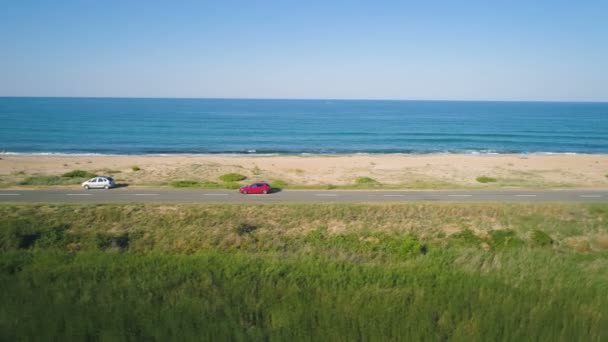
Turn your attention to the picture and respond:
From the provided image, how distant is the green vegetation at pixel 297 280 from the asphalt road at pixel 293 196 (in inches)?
186

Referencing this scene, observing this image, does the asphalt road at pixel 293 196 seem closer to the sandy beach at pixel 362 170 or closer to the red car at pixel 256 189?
the red car at pixel 256 189

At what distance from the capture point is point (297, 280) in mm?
11750

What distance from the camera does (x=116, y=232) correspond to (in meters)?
19.1

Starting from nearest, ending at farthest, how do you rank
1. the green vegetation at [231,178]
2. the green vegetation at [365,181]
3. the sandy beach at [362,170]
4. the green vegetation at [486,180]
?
the green vegetation at [365,181] → the sandy beach at [362,170] → the green vegetation at [231,178] → the green vegetation at [486,180]

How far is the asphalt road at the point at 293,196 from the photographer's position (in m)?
25.1

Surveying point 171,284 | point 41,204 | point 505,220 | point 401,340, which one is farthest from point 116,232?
point 505,220

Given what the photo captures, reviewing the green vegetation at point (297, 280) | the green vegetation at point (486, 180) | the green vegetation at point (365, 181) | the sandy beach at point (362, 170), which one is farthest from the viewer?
the green vegetation at point (486, 180)

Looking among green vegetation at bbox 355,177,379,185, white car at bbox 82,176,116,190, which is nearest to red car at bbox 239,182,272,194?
green vegetation at bbox 355,177,379,185

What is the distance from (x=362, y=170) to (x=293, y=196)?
57.7ft

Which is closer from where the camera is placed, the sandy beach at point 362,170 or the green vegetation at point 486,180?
the sandy beach at point 362,170

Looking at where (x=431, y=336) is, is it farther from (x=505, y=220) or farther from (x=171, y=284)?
(x=505, y=220)

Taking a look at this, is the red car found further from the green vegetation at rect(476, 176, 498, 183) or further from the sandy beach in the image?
the green vegetation at rect(476, 176, 498, 183)

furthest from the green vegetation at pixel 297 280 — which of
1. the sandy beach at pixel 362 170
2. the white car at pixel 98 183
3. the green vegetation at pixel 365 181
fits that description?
the green vegetation at pixel 365 181

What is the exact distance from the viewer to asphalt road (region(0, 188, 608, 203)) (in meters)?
25.1
